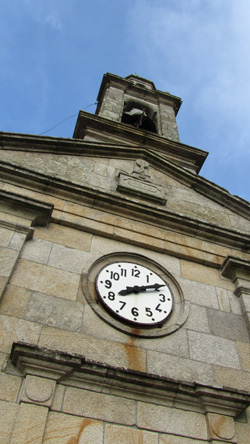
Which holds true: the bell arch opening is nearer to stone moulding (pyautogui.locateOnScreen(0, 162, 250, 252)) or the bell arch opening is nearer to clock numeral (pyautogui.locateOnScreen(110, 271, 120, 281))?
stone moulding (pyautogui.locateOnScreen(0, 162, 250, 252))

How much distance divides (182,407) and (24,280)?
2.55m

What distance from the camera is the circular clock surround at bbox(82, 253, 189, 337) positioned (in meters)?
5.72

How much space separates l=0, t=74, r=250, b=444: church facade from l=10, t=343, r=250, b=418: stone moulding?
1 cm

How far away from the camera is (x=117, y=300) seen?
19.5ft

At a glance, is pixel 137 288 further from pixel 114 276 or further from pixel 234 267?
pixel 234 267

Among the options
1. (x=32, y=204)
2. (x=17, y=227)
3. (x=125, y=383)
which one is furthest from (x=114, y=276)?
(x=125, y=383)

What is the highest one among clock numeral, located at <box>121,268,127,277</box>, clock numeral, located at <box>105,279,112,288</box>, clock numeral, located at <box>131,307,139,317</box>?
clock numeral, located at <box>121,268,127,277</box>

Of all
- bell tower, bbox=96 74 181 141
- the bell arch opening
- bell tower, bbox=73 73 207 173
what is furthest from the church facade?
bell tower, bbox=96 74 181 141

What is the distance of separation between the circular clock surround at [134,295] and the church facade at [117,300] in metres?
0.02

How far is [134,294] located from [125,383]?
1.57m

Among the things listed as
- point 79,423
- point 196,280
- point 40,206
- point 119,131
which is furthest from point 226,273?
point 119,131

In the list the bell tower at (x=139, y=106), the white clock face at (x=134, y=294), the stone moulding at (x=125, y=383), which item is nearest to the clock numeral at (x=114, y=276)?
the white clock face at (x=134, y=294)

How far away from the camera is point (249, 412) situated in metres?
5.10

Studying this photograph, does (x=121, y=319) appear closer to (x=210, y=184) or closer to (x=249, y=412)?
(x=249, y=412)
